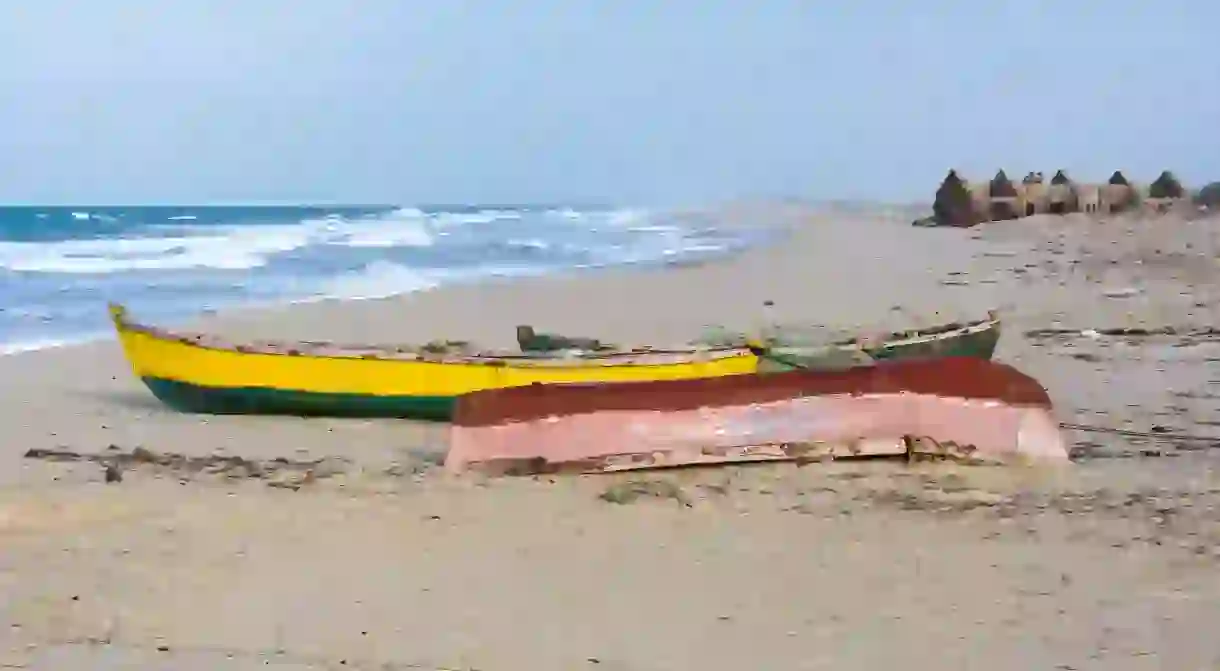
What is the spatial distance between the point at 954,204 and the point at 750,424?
31.7 meters

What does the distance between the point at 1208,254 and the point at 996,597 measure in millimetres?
16561

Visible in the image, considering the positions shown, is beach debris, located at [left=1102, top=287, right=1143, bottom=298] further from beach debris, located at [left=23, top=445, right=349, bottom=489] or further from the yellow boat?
beach debris, located at [left=23, top=445, right=349, bottom=489]

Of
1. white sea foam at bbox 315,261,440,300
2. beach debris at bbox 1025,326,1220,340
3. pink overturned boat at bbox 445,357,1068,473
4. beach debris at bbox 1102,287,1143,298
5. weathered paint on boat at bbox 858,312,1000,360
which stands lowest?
pink overturned boat at bbox 445,357,1068,473

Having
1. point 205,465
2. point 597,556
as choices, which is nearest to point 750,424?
point 597,556

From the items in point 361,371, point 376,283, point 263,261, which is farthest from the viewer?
point 263,261

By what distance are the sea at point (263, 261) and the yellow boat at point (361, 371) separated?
4691 mm

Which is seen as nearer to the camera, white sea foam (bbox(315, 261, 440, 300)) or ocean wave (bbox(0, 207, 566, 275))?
white sea foam (bbox(315, 261, 440, 300))

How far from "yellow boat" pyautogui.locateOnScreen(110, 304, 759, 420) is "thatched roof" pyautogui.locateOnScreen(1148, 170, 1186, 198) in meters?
33.1

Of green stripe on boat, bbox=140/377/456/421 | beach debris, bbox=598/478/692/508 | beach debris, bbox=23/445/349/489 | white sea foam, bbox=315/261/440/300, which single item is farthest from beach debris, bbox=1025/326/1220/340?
white sea foam, bbox=315/261/440/300

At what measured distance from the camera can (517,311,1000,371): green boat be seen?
26.8 feet

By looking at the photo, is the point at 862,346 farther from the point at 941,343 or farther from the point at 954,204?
the point at 954,204

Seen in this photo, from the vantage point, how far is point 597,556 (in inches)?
199

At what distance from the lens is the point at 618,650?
4.02m

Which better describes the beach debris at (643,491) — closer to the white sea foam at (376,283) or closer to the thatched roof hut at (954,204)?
the white sea foam at (376,283)
